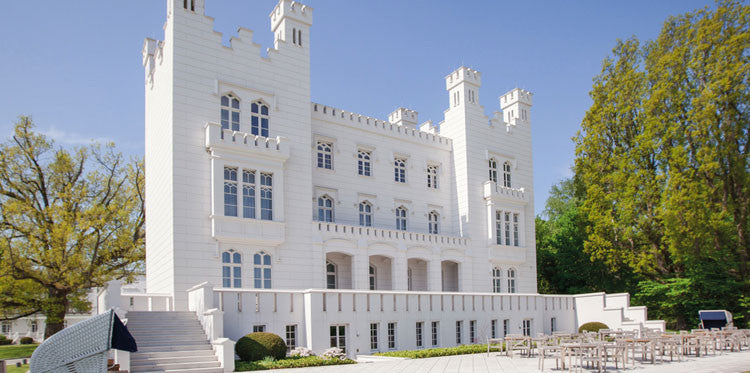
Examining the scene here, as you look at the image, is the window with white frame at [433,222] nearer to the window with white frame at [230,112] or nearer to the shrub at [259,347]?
the window with white frame at [230,112]

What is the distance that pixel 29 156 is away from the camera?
32.8 meters

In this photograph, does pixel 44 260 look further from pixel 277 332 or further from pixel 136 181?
pixel 277 332

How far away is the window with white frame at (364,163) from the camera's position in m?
30.1

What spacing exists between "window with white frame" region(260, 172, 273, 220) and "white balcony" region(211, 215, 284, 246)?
620 millimetres

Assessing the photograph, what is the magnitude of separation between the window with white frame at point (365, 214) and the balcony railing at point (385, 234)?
1.71m

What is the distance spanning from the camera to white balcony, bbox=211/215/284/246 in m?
22.9

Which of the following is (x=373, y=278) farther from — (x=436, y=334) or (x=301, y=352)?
(x=301, y=352)

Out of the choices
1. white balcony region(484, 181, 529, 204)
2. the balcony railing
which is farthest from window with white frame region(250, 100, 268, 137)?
white balcony region(484, 181, 529, 204)

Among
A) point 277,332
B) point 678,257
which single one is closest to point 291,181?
point 277,332

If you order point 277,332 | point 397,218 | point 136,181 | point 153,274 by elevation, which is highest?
point 136,181

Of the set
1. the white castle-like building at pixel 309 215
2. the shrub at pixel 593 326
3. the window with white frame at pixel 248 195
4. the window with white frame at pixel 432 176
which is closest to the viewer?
the white castle-like building at pixel 309 215

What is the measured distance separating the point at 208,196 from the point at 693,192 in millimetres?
21832

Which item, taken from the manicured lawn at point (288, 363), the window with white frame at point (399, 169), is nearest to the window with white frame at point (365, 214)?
the window with white frame at point (399, 169)

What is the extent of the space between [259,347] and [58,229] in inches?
714
